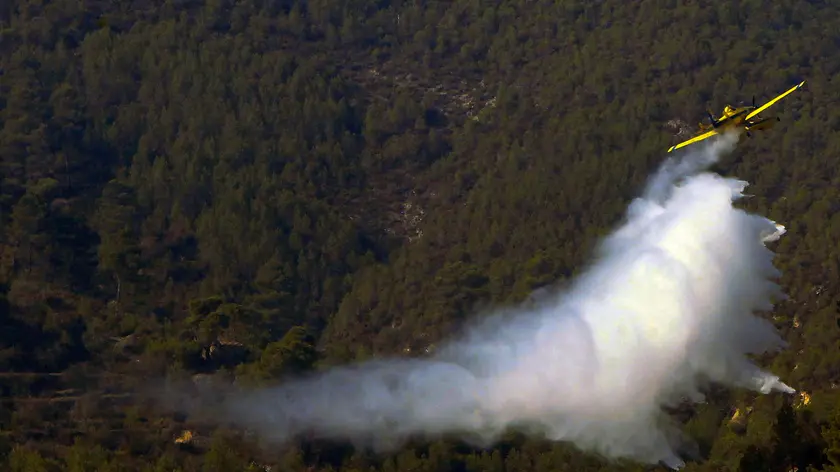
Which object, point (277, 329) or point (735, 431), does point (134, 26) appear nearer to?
point (277, 329)

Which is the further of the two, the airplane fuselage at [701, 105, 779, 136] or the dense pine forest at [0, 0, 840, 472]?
the dense pine forest at [0, 0, 840, 472]

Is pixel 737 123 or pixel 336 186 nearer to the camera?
pixel 737 123

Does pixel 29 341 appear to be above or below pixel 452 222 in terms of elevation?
below

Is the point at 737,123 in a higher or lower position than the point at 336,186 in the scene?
lower

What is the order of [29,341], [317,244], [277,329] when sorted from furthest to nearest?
[317,244]
[277,329]
[29,341]

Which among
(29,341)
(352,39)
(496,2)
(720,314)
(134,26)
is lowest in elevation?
(29,341)

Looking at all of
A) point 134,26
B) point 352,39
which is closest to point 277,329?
point 134,26

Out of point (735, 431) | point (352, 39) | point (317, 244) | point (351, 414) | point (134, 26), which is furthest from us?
point (352, 39)

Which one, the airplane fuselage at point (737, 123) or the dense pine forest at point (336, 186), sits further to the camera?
the dense pine forest at point (336, 186)
